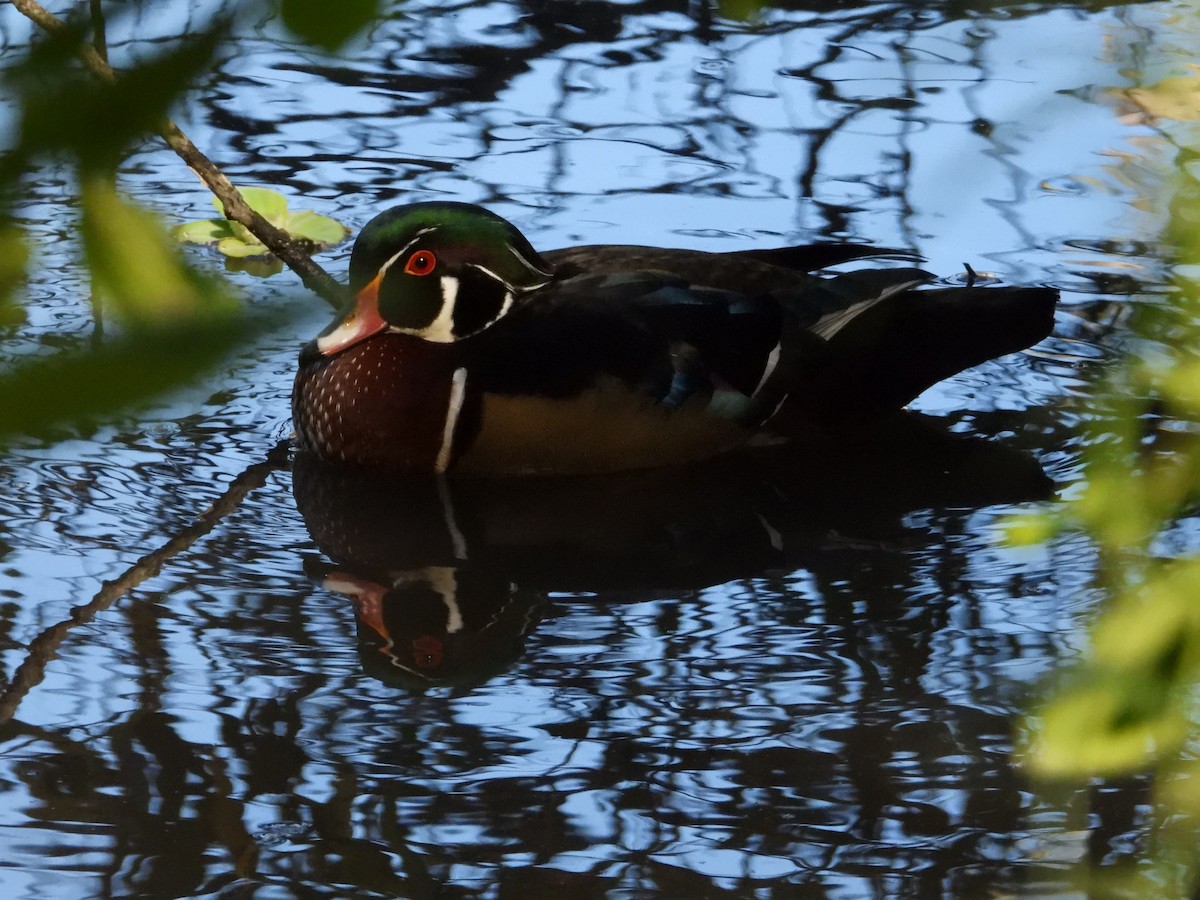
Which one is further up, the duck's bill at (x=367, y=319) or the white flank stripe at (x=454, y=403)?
the duck's bill at (x=367, y=319)

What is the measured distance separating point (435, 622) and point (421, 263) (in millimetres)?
1110

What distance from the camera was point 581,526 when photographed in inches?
140

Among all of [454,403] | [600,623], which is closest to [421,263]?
[454,403]

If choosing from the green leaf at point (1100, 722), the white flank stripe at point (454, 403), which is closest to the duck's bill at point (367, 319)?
the white flank stripe at point (454, 403)

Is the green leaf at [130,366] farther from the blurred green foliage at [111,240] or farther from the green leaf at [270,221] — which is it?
the green leaf at [270,221]

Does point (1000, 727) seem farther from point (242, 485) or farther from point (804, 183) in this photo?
Answer: point (804, 183)

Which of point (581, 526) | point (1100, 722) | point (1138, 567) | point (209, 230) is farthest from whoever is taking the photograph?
point (209, 230)

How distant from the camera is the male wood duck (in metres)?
3.68

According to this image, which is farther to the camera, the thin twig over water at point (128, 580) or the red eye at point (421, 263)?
the red eye at point (421, 263)

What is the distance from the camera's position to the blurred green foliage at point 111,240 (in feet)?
1.25

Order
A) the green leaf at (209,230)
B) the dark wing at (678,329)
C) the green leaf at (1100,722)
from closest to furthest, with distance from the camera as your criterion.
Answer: the green leaf at (1100,722)
the dark wing at (678,329)
the green leaf at (209,230)

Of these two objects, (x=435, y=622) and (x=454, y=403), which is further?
(x=454, y=403)

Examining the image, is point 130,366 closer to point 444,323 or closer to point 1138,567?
point 1138,567

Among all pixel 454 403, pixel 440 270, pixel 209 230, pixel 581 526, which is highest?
pixel 440 270
